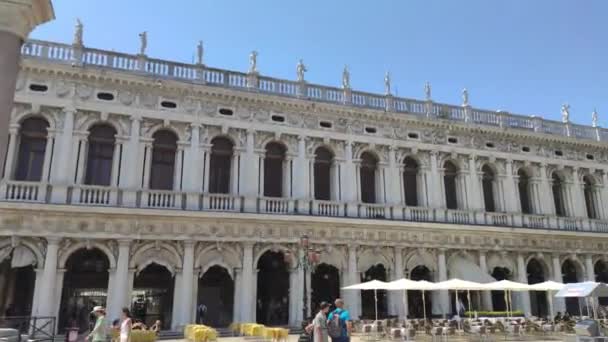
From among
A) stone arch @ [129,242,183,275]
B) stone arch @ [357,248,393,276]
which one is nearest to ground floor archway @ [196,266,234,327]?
stone arch @ [129,242,183,275]

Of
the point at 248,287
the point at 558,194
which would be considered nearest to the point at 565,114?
the point at 558,194

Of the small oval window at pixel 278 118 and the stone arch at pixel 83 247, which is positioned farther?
the small oval window at pixel 278 118

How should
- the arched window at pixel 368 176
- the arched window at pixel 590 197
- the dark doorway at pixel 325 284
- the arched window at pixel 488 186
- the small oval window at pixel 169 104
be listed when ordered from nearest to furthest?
1. the small oval window at pixel 169 104
2. the dark doorway at pixel 325 284
3. the arched window at pixel 368 176
4. the arched window at pixel 488 186
5. the arched window at pixel 590 197

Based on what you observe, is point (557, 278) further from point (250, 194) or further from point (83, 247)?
point (83, 247)

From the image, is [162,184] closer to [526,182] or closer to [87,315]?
[87,315]

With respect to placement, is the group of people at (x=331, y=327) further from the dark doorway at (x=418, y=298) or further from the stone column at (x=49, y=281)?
the dark doorway at (x=418, y=298)

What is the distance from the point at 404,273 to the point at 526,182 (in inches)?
373

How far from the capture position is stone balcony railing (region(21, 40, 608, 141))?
19438 mm

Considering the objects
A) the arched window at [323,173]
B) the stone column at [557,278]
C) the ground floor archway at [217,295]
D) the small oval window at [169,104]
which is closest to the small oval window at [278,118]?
the arched window at [323,173]

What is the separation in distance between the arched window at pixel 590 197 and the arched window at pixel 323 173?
602 inches

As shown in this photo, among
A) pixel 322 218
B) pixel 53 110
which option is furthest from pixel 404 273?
pixel 53 110

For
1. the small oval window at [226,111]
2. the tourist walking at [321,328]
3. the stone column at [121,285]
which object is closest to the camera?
the tourist walking at [321,328]

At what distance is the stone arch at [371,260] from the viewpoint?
21.5 m

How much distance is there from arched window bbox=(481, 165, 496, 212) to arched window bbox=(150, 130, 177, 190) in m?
15.2
